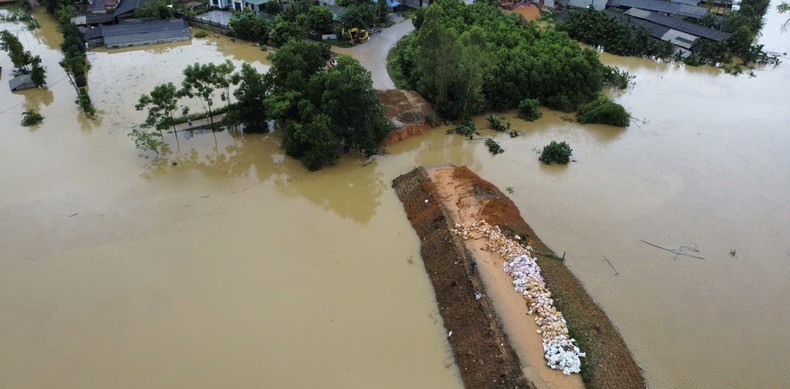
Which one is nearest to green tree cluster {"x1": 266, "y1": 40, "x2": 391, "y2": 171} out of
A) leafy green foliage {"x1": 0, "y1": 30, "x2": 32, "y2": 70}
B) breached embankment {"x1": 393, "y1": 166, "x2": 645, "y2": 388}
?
breached embankment {"x1": 393, "y1": 166, "x2": 645, "y2": 388}

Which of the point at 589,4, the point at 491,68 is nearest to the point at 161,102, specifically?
the point at 491,68

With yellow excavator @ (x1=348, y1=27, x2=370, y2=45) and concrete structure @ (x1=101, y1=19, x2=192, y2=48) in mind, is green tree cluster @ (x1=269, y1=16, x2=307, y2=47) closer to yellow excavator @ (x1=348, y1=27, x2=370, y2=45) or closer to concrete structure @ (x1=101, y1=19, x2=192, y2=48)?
yellow excavator @ (x1=348, y1=27, x2=370, y2=45)

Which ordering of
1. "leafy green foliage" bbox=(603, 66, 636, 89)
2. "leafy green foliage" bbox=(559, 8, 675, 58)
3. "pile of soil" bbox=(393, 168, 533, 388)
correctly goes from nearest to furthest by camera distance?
"pile of soil" bbox=(393, 168, 533, 388), "leafy green foliage" bbox=(603, 66, 636, 89), "leafy green foliage" bbox=(559, 8, 675, 58)

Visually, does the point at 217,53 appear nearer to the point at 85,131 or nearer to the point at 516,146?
the point at 85,131

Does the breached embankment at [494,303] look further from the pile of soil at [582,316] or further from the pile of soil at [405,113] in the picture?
the pile of soil at [405,113]

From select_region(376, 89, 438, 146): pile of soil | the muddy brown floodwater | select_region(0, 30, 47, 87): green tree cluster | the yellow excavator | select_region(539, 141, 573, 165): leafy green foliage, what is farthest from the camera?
the yellow excavator

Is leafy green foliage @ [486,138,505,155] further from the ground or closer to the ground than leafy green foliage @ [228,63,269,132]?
closer to the ground

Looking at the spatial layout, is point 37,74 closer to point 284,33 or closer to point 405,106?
point 284,33

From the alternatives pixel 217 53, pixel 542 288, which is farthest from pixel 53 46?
pixel 542 288
